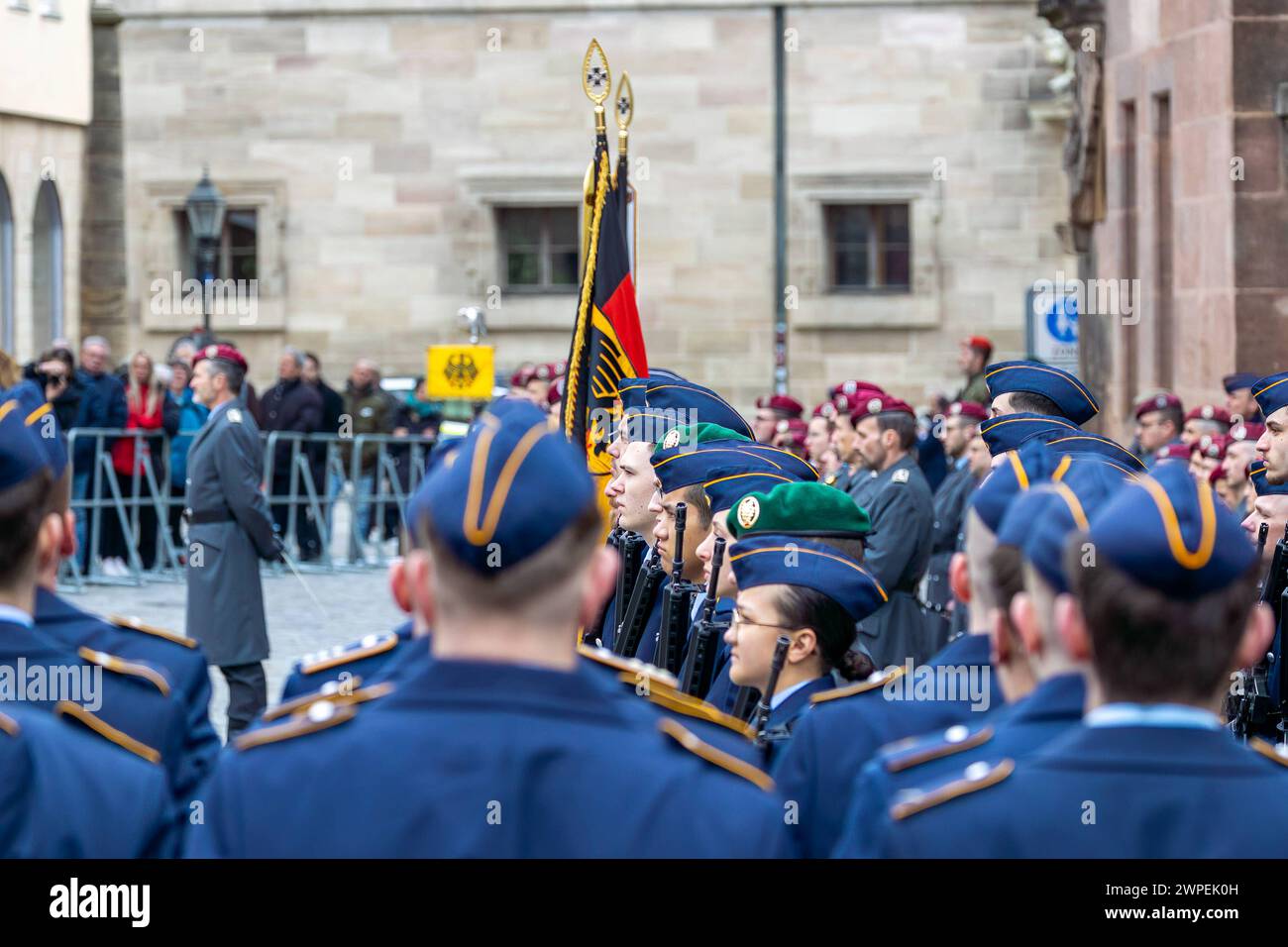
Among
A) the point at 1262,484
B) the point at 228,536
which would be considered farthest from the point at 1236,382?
the point at 228,536

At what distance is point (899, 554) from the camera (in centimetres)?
1018

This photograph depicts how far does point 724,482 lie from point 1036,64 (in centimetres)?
2144

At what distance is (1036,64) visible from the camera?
88.9 feet

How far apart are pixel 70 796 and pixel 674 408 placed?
514 centimetres

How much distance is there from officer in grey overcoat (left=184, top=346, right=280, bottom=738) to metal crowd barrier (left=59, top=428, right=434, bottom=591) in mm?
5907

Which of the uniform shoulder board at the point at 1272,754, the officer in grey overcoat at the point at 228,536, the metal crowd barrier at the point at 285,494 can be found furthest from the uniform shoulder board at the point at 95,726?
the metal crowd barrier at the point at 285,494

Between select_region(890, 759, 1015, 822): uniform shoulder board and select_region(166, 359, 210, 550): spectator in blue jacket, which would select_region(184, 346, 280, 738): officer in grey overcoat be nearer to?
select_region(166, 359, 210, 550): spectator in blue jacket

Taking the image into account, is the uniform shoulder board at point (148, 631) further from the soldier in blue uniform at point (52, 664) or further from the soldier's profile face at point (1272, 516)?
the soldier's profile face at point (1272, 516)

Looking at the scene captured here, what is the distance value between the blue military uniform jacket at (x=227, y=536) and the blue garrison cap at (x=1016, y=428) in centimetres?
492

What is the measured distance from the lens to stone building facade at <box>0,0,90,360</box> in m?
27.3

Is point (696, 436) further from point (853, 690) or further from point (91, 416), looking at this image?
point (91, 416)

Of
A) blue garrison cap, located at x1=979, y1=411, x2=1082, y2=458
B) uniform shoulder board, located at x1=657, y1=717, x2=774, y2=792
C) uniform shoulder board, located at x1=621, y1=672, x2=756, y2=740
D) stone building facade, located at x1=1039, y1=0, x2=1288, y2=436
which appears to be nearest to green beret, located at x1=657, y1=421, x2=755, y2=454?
blue garrison cap, located at x1=979, y1=411, x2=1082, y2=458
